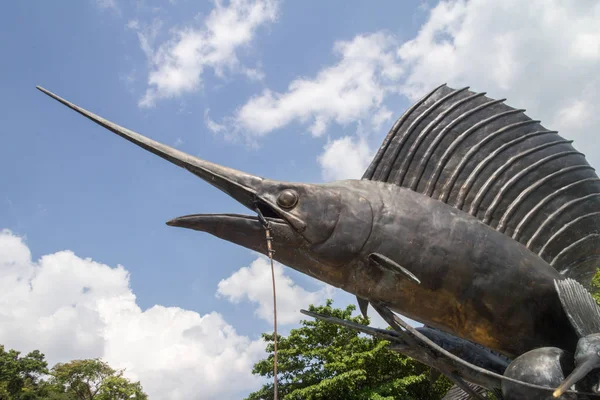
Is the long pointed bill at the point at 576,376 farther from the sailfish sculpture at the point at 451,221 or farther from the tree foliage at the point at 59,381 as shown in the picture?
the tree foliage at the point at 59,381

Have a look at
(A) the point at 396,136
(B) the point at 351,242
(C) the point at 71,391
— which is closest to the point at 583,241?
(A) the point at 396,136

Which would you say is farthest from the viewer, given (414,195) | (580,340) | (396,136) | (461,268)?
(396,136)

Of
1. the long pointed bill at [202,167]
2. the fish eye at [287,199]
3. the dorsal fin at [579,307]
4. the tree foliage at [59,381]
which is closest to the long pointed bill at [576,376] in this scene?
the dorsal fin at [579,307]

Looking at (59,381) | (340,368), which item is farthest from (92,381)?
(340,368)

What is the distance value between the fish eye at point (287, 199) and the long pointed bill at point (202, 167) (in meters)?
0.19

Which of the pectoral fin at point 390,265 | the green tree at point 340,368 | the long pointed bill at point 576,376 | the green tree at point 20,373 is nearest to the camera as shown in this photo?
the long pointed bill at point 576,376

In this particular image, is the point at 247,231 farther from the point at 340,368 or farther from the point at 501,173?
the point at 340,368

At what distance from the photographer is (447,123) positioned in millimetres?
3889

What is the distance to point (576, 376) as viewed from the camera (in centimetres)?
296

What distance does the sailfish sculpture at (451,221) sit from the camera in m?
3.33

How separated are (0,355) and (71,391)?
537 centimetres

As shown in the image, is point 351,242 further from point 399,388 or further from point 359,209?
point 399,388

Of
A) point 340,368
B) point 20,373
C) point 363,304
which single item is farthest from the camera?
point 20,373

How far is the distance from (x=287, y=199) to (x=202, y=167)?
2.03 feet
